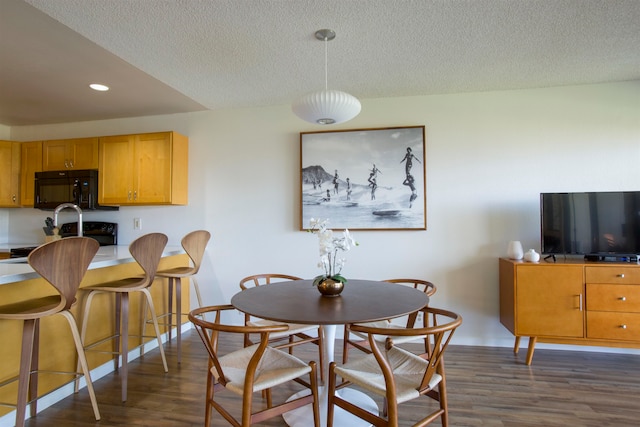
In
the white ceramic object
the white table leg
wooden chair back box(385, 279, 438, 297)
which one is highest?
the white ceramic object

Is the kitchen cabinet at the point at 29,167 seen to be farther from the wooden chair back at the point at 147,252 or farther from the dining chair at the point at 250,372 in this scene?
the dining chair at the point at 250,372

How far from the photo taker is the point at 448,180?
338 centimetres

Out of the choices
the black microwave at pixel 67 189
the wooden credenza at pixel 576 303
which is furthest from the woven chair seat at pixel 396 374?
the black microwave at pixel 67 189

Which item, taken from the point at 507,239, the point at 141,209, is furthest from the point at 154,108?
the point at 507,239

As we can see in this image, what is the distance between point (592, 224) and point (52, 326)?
4.08m

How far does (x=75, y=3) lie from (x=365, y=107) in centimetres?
242

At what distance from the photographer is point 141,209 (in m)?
4.00

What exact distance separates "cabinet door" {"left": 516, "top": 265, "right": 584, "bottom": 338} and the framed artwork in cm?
98

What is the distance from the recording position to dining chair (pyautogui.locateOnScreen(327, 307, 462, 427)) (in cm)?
142

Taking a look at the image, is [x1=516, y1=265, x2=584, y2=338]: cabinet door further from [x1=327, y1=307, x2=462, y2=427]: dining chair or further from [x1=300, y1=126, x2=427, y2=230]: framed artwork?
[x1=327, y1=307, x2=462, y2=427]: dining chair

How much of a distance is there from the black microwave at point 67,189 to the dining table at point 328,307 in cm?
278

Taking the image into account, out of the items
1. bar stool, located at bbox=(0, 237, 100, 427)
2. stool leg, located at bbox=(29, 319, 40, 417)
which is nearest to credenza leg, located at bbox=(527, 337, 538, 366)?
bar stool, located at bbox=(0, 237, 100, 427)

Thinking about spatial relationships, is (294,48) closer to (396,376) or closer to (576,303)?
(396,376)

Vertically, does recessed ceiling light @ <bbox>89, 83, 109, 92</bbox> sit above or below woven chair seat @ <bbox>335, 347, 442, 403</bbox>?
above
